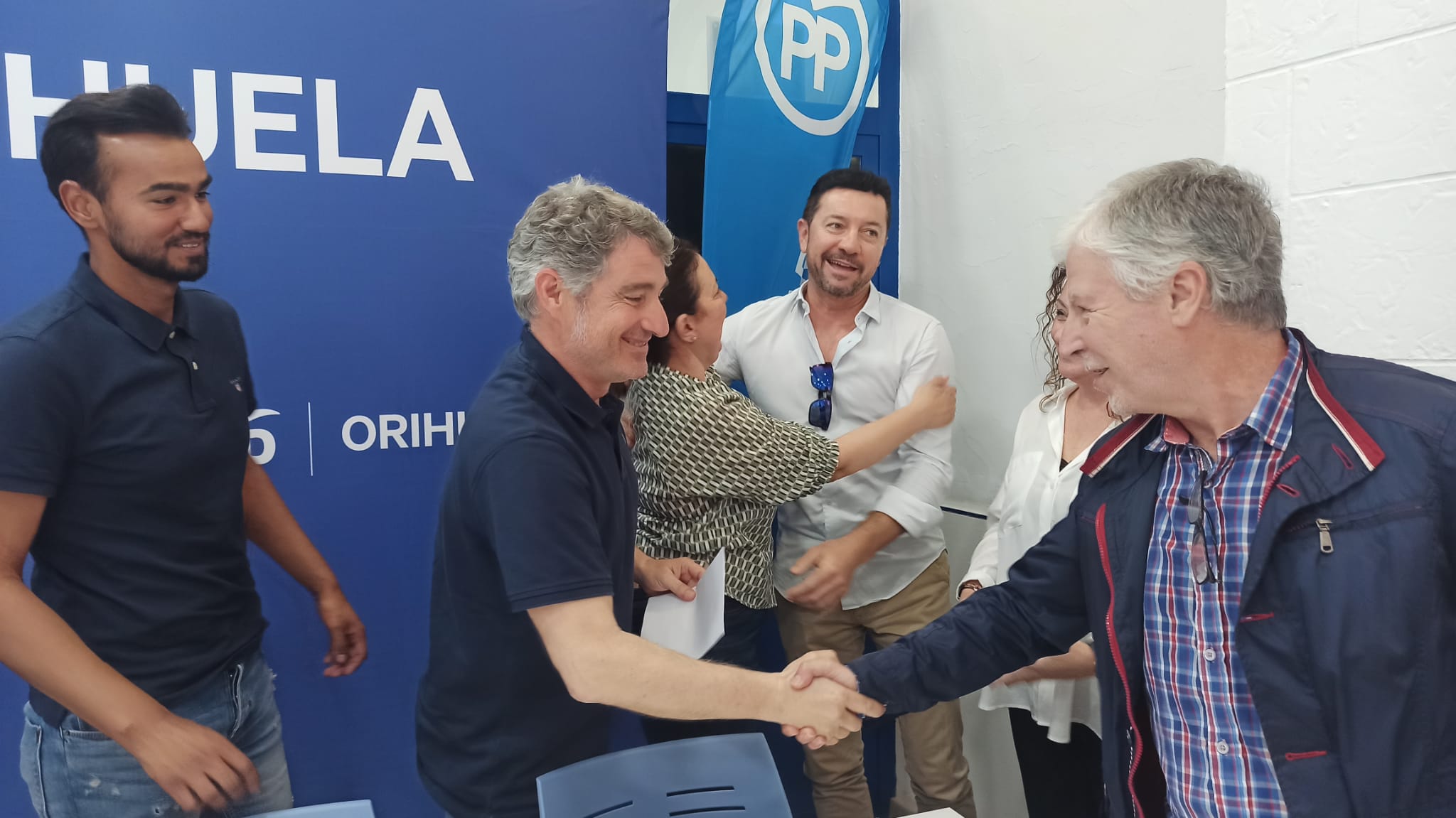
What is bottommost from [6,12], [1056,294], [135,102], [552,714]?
[552,714]

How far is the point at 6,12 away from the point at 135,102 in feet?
0.93

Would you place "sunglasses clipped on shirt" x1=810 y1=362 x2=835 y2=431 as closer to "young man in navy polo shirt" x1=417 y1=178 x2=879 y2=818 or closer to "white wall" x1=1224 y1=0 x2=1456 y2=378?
"young man in navy polo shirt" x1=417 y1=178 x2=879 y2=818

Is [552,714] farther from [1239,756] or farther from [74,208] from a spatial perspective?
[74,208]

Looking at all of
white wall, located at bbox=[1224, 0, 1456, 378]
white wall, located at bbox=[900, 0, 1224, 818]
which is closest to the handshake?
white wall, located at bbox=[1224, 0, 1456, 378]

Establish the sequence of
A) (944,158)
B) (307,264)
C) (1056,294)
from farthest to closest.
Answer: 1. (944,158)
2. (1056,294)
3. (307,264)

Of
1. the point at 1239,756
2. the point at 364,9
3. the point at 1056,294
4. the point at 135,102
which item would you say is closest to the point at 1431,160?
the point at 1056,294

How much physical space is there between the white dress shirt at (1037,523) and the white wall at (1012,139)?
787 millimetres

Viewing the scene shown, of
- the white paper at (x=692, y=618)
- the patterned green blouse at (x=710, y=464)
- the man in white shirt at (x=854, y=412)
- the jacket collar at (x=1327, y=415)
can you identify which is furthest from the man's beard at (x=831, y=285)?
the jacket collar at (x=1327, y=415)

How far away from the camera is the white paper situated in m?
1.84

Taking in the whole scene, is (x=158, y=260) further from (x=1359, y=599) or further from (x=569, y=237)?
(x=1359, y=599)

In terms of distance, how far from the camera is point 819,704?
1685mm

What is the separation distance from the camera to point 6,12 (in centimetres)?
167

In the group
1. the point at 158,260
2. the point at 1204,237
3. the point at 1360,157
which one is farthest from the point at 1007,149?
the point at 158,260

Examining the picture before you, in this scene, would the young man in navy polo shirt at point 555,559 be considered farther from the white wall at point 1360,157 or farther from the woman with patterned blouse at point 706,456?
the white wall at point 1360,157
